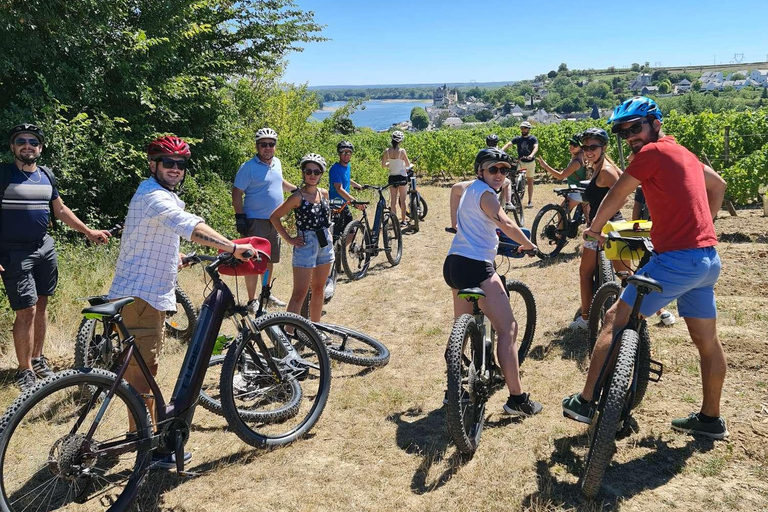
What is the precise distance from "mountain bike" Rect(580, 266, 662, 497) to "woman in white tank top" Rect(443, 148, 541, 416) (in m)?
0.71

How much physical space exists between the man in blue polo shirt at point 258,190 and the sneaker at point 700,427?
437 cm

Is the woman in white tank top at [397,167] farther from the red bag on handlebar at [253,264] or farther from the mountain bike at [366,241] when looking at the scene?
the red bag on handlebar at [253,264]

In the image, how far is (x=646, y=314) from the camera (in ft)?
11.7

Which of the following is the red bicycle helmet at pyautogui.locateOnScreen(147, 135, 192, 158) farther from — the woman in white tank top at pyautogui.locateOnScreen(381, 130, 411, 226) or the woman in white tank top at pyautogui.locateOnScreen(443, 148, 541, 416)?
the woman in white tank top at pyautogui.locateOnScreen(381, 130, 411, 226)

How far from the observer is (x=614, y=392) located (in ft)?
10.5

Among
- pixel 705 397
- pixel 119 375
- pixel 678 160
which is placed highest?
pixel 678 160

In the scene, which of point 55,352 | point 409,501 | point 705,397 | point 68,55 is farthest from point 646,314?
point 68,55

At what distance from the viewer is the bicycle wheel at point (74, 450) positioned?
2.96m

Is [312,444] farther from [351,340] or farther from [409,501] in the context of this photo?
[351,340]

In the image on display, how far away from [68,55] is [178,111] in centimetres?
214

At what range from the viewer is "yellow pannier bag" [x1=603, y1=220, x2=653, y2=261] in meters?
4.16

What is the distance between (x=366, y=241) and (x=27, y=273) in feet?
17.3

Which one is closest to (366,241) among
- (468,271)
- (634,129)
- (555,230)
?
(555,230)

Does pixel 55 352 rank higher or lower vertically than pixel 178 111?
lower
